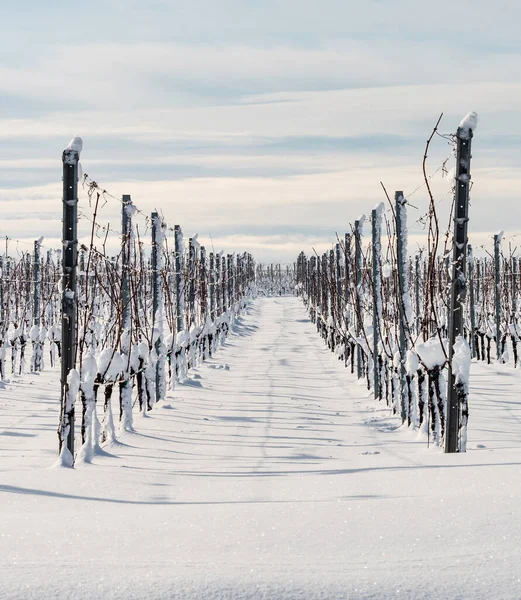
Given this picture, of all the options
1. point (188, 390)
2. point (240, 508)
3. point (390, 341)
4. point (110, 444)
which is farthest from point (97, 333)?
point (240, 508)

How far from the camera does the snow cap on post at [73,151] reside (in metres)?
7.79

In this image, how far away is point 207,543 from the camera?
12.9 ft

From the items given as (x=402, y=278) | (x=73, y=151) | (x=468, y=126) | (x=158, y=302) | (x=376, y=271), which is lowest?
(x=158, y=302)

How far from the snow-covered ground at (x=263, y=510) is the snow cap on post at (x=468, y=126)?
3.18 meters

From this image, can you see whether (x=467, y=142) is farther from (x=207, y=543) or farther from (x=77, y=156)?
(x=207, y=543)

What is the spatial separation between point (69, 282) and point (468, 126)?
171 inches

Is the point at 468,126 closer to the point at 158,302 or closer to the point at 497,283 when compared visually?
the point at 158,302

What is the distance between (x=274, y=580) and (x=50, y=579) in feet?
3.20

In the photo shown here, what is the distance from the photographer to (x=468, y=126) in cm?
789

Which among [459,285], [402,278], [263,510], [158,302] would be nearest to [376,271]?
[402,278]

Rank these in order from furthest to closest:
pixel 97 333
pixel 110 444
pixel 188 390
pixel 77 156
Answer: pixel 97 333
pixel 188 390
pixel 110 444
pixel 77 156

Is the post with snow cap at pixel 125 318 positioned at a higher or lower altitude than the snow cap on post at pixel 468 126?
lower

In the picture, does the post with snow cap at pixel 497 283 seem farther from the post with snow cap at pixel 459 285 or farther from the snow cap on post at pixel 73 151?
the snow cap on post at pixel 73 151

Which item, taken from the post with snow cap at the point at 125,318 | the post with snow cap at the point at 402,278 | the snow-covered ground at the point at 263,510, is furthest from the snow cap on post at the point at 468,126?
the post with snow cap at the point at 125,318
